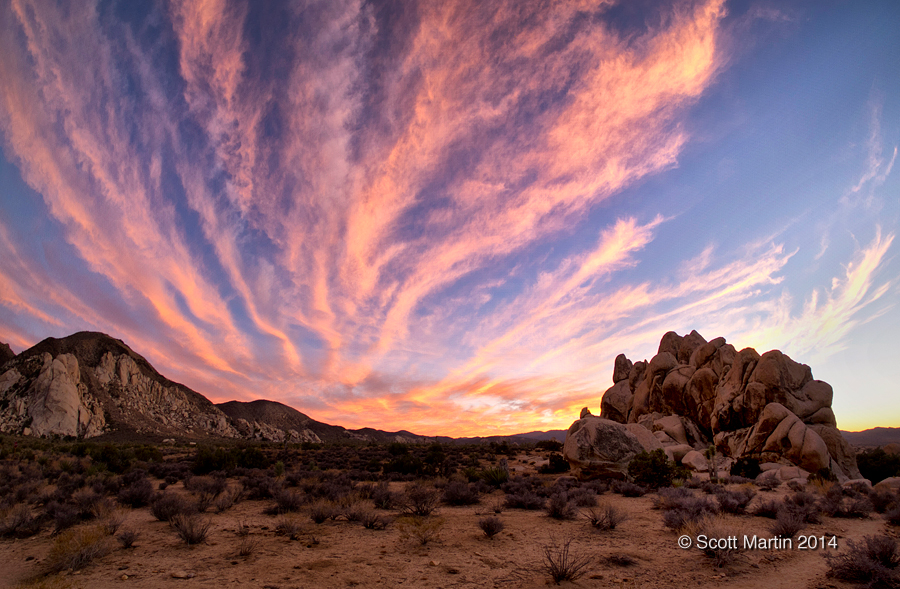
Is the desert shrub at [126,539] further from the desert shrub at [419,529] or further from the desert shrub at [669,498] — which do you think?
the desert shrub at [669,498]

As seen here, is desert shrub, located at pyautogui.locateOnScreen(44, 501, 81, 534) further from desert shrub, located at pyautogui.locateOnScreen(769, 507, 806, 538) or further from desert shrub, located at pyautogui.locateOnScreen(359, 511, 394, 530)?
desert shrub, located at pyautogui.locateOnScreen(769, 507, 806, 538)

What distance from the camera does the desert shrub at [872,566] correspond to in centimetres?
609

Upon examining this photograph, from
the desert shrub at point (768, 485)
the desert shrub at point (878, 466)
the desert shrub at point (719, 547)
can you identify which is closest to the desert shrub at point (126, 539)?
the desert shrub at point (719, 547)

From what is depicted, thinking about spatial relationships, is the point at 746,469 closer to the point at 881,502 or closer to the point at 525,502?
the point at 881,502

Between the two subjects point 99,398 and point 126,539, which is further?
point 99,398

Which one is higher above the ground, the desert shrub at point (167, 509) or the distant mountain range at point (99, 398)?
the distant mountain range at point (99, 398)

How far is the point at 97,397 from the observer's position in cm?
7794

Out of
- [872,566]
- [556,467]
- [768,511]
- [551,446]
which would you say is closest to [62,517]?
[872,566]

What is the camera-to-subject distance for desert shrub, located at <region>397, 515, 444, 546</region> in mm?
8945

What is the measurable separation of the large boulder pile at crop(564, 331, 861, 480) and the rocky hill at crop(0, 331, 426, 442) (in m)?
45.9

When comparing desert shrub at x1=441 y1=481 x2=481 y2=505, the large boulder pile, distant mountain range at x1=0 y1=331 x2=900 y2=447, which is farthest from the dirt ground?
distant mountain range at x1=0 y1=331 x2=900 y2=447

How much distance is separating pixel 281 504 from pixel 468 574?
748 centimetres

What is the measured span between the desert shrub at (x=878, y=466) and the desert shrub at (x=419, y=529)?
3842 cm

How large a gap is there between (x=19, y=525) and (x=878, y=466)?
49.6m
